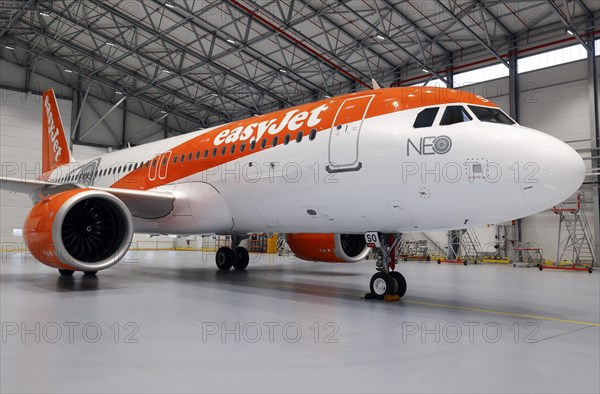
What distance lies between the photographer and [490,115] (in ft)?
19.0

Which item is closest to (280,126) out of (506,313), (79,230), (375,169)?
(375,169)

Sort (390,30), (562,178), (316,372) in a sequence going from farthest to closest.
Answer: (390,30), (562,178), (316,372)

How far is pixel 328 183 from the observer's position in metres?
6.55

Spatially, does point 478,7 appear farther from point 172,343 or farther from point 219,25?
point 172,343

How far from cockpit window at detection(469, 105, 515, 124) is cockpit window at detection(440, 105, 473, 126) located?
124 mm

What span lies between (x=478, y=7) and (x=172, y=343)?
51.0 feet

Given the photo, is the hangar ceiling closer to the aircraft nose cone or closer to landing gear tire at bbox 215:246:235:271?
landing gear tire at bbox 215:246:235:271

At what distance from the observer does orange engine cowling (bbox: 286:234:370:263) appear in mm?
9664

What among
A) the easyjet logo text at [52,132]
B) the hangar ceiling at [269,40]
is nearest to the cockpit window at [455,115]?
the hangar ceiling at [269,40]

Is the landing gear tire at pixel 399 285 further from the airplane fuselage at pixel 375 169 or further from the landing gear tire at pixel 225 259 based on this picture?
the landing gear tire at pixel 225 259

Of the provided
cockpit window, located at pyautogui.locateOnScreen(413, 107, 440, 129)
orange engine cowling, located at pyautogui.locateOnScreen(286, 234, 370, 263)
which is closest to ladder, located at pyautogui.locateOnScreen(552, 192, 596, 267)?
orange engine cowling, located at pyautogui.locateOnScreen(286, 234, 370, 263)

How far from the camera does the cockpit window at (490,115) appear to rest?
572cm

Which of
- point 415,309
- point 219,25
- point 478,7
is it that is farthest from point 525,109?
point 415,309

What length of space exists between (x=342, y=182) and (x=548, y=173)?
243cm
